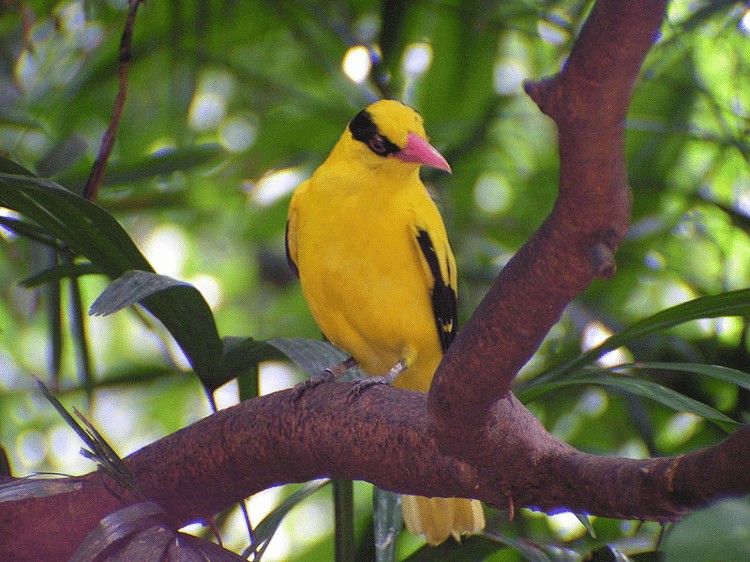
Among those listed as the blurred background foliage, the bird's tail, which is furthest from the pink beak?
the bird's tail

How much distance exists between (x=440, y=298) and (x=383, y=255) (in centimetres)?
17

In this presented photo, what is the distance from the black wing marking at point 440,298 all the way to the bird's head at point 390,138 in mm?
188

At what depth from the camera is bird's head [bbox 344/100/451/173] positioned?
232 cm

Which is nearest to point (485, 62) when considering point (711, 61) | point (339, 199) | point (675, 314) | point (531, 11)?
point (531, 11)

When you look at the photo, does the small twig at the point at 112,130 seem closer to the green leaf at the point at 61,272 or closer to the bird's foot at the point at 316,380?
the green leaf at the point at 61,272

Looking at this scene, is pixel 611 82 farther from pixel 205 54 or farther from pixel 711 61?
pixel 711 61

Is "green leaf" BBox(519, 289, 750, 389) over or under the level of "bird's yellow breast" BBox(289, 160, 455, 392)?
under

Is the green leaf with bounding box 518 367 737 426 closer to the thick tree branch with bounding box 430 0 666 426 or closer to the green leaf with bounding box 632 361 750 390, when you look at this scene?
the green leaf with bounding box 632 361 750 390

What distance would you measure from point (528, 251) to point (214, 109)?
3702 mm

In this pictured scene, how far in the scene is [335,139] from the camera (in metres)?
3.58

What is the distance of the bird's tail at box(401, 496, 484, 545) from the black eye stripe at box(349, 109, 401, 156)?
2.65 ft

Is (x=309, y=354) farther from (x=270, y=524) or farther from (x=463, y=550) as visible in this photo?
(x=463, y=550)

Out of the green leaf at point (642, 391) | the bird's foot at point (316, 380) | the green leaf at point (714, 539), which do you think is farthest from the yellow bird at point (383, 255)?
the green leaf at point (714, 539)

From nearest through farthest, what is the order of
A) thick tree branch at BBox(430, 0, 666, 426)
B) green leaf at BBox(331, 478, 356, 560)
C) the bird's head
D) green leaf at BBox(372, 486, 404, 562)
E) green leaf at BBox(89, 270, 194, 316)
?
1. thick tree branch at BBox(430, 0, 666, 426)
2. green leaf at BBox(89, 270, 194, 316)
3. green leaf at BBox(372, 486, 404, 562)
4. green leaf at BBox(331, 478, 356, 560)
5. the bird's head
